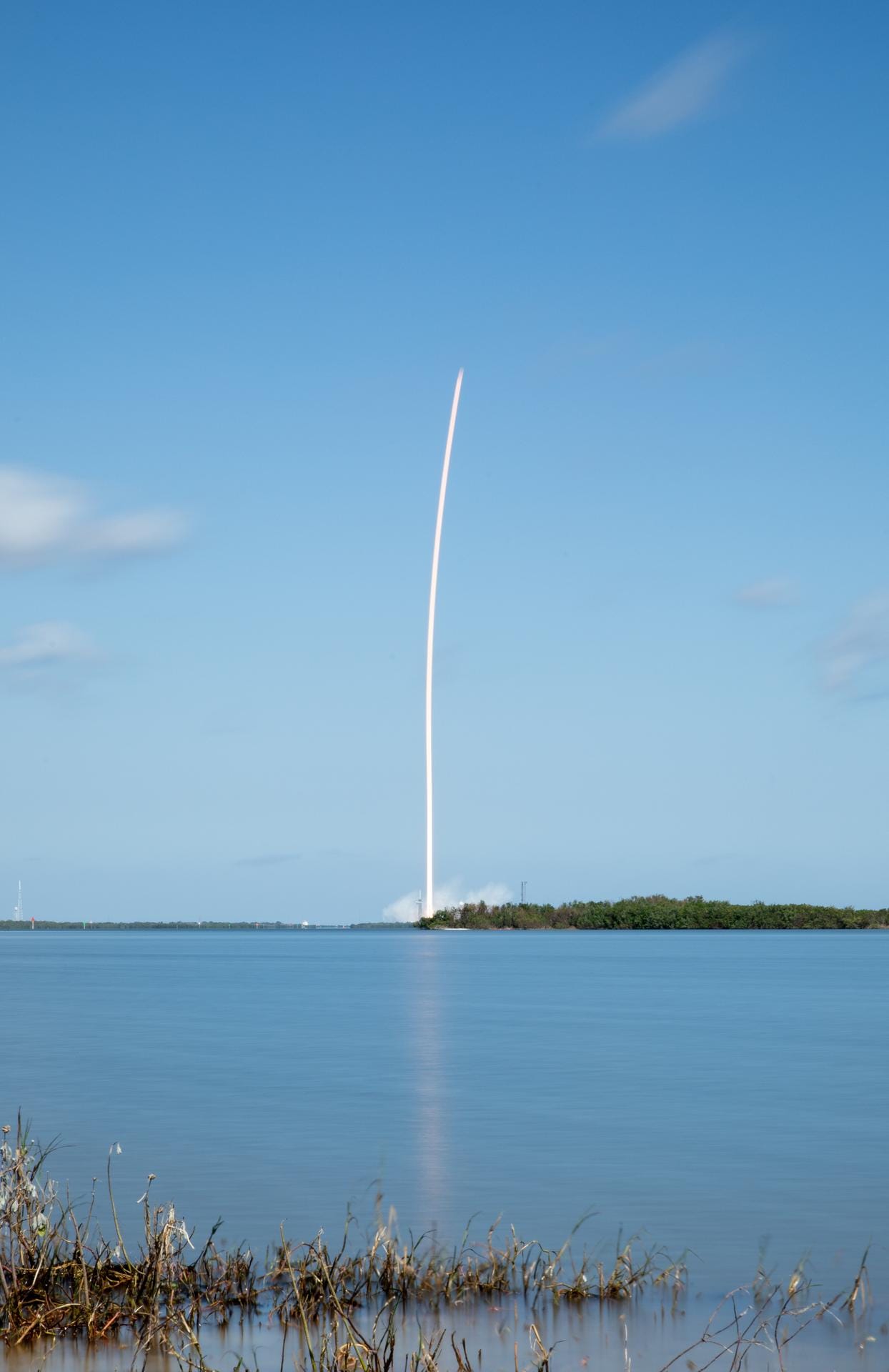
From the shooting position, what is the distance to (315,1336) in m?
10.8

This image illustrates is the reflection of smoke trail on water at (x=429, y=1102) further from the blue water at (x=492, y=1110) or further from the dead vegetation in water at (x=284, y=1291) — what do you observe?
the dead vegetation in water at (x=284, y=1291)

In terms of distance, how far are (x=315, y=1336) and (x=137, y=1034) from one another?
114 ft

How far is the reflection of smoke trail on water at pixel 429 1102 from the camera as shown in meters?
18.3

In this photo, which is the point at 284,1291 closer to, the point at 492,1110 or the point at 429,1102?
the point at 492,1110

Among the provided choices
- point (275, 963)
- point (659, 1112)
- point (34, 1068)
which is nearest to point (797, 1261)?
point (659, 1112)

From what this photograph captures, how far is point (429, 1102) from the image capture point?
92.7 ft

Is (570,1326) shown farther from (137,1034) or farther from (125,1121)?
(137,1034)

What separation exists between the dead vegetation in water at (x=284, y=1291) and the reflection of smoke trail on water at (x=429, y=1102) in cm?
468

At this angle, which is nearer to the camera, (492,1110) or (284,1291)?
(284,1291)

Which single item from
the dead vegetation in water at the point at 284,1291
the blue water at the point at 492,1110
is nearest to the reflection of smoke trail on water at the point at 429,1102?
the blue water at the point at 492,1110

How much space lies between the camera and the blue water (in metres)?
16.9

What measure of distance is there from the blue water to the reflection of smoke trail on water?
95mm

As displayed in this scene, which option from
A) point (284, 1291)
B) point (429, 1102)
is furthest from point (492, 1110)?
point (284, 1291)

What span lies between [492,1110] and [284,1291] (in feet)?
50.9
